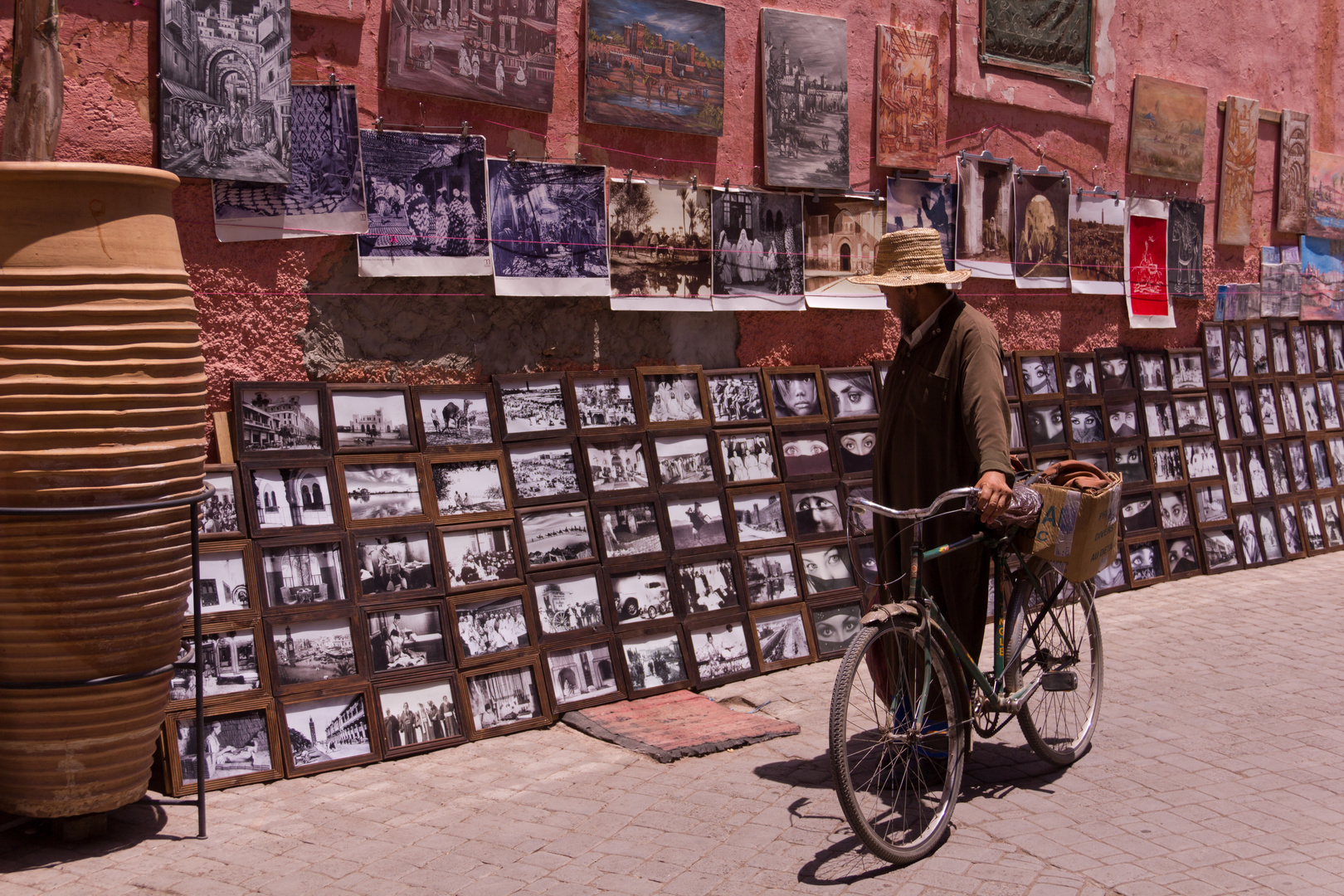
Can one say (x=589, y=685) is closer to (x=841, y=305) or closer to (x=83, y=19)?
(x=841, y=305)

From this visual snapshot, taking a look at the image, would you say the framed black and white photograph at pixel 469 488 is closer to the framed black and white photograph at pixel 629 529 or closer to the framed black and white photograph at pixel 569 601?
the framed black and white photograph at pixel 569 601

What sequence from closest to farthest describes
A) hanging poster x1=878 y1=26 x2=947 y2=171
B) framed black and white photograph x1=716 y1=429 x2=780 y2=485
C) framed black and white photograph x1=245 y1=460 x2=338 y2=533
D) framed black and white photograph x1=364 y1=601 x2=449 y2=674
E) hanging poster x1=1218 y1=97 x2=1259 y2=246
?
framed black and white photograph x1=245 y1=460 x2=338 y2=533
framed black and white photograph x1=364 y1=601 x2=449 y2=674
framed black and white photograph x1=716 y1=429 x2=780 y2=485
hanging poster x1=878 y1=26 x2=947 y2=171
hanging poster x1=1218 y1=97 x2=1259 y2=246

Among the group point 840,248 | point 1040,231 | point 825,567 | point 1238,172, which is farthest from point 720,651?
point 1238,172

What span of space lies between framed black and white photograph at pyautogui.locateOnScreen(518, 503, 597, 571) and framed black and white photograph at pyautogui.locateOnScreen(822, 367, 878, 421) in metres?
1.70

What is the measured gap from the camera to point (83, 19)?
13.4 ft

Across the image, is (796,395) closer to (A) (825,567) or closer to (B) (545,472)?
(A) (825,567)

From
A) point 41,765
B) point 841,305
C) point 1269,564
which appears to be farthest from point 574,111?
point 1269,564

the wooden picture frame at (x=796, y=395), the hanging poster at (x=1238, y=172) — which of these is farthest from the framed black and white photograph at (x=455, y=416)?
the hanging poster at (x=1238, y=172)

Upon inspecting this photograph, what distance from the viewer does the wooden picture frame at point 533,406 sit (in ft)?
16.6

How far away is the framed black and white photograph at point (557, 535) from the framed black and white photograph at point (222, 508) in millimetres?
1161

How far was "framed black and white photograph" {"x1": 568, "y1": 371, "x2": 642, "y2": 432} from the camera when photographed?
17.3 feet

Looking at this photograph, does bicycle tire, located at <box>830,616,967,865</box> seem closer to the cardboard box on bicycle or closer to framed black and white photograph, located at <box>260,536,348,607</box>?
the cardboard box on bicycle

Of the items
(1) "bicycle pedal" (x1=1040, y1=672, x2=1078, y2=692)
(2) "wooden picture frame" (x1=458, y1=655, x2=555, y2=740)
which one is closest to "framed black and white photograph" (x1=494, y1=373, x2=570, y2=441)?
(2) "wooden picture frame" (x1=458, y1=655, x2=555, y2=740)

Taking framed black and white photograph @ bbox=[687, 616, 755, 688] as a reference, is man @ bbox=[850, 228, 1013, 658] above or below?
above
